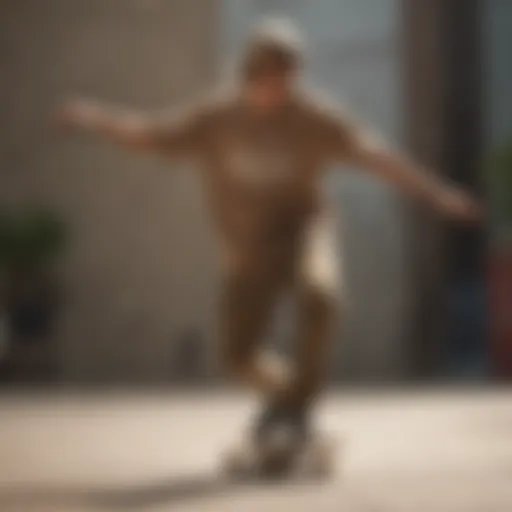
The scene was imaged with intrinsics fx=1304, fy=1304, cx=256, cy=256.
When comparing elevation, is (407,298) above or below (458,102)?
below

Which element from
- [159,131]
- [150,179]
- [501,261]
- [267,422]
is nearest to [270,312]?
[267,422]

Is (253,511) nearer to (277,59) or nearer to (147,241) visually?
(277,59)

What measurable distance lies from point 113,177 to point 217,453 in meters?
1.51

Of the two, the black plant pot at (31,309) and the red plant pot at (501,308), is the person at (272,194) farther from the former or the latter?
the black plant pot at (31,309)

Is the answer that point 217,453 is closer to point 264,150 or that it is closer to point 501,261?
point 264,150

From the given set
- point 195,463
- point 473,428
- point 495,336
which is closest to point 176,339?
point 495,336

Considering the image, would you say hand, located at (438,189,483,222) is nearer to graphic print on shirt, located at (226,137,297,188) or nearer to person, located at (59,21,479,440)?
person, located at (59,21,479,440)

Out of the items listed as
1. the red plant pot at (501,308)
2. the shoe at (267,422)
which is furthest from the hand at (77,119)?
the red plant pot at (501,308)

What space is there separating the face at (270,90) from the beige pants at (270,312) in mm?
156

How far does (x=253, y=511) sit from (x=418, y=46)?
Answer: 2.05m

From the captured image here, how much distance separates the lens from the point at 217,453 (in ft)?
5.80

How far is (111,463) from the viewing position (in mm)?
1687

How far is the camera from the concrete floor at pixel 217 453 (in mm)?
1347

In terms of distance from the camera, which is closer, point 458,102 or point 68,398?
point 68,398
